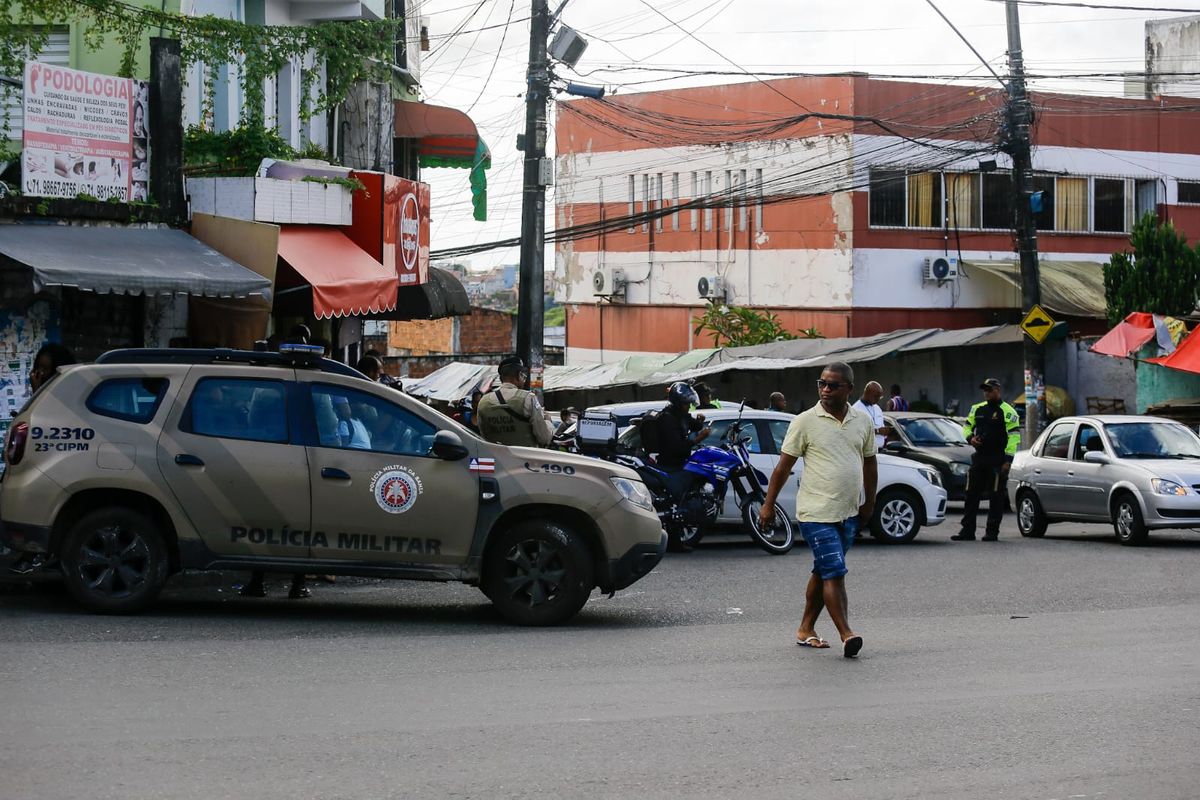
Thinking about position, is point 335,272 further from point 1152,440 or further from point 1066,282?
point 1066,282

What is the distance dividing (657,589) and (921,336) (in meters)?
21.0

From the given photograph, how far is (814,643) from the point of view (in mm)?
10078

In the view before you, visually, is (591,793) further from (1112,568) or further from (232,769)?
(1112,568)

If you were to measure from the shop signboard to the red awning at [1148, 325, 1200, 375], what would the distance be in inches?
735

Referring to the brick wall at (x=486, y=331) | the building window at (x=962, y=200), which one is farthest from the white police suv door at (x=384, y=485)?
the brick wall at (x=486, y=331)

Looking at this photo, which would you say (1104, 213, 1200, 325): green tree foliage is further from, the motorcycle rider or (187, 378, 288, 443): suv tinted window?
(187, 378, 288, 443): suv tinted window

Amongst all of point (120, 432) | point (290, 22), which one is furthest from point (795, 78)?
point (120, 432)

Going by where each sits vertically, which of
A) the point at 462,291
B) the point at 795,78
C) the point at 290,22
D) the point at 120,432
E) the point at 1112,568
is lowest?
the point at 1112,568

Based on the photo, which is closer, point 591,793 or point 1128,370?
point 591,793

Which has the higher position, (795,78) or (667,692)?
(795,78)

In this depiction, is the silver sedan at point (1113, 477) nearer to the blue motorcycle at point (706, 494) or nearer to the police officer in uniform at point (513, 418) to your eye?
the blue motorcycle at point (706, 494)

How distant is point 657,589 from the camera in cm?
1388

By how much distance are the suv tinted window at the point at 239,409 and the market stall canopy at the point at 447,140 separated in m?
14.7

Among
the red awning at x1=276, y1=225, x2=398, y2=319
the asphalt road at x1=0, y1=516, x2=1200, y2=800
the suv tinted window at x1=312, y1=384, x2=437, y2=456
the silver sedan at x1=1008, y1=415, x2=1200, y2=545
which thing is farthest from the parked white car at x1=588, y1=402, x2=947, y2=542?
the suv tinted window at x1=312, y1=384, x2=437, y2=456
